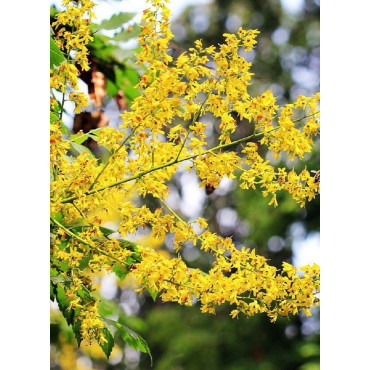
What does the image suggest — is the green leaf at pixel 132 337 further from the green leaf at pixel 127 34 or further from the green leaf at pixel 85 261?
the green leaf at pixel 127 34

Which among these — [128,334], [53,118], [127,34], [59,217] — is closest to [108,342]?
[128,334]

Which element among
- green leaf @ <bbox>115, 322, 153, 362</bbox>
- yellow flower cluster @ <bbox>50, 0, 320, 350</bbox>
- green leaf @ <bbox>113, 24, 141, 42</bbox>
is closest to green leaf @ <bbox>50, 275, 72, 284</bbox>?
yellow flower cluster @ <bbox>50, 0, 320, 350</bbox>

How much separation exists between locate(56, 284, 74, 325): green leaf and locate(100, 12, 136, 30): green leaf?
0.60 m

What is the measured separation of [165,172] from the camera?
944 millimetres

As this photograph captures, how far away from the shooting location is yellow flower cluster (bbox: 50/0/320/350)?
854 millimetres

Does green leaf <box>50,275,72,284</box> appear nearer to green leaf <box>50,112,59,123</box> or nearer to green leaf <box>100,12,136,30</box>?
green leaf <box>50,112,59,123</box>

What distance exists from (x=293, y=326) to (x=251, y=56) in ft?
6.42

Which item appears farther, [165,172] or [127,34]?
[127,34]

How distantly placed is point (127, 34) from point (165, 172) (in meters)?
0.43

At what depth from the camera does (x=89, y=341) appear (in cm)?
83

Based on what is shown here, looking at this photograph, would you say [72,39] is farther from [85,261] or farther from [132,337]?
[132,337]

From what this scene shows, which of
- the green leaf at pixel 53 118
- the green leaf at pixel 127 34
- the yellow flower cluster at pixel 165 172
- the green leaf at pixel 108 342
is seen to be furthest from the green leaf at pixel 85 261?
the green leaf at pixel 127 34
